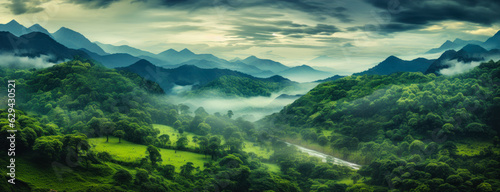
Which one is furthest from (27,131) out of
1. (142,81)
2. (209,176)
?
(142,81)

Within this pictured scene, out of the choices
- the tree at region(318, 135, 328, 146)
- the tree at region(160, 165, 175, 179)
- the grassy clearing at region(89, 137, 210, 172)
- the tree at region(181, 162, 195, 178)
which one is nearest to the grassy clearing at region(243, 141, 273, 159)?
the grassy clearing at region(89, 137, 210, 172)

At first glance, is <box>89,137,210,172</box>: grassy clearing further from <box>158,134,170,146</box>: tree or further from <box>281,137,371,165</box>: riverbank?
<box>281,137,371,165</box>: riverbank

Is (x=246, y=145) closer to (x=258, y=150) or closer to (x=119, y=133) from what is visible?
(x=258, y=150)

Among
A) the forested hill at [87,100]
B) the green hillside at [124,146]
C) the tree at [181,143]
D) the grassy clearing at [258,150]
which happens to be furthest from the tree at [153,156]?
the grassy clearing at [258,150]

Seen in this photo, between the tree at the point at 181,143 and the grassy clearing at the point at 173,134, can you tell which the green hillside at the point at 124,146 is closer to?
the tree at the point at 181,143

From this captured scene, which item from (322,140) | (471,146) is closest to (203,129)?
(322,140)

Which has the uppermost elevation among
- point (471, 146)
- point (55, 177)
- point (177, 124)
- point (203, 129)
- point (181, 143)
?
point (471, 146)

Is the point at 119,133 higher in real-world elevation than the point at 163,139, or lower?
higher
